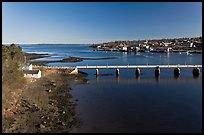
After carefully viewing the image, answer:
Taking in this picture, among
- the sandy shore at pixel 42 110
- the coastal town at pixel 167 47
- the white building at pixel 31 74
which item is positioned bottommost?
the sandy shore at pixel 42 110

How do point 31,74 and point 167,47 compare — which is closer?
point 31,74

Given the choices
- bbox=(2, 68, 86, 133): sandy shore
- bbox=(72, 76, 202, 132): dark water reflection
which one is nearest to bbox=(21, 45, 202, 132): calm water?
bbox=(72, 76, 202, 132): dark water reflection

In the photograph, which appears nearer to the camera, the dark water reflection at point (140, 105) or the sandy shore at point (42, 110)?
the sandy shore at point (42, 110)

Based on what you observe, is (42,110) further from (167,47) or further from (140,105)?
(167,47)

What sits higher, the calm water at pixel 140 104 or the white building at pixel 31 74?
the white building at pixel 31 74

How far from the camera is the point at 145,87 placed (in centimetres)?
3039

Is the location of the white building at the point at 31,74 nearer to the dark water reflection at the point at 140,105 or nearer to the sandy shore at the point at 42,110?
the sandy shore at the point at 42,110

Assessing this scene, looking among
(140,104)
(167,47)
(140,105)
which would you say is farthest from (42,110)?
(167,47)

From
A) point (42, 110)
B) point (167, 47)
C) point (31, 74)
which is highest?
point (167, 47)

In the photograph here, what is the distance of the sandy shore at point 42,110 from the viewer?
16.7m

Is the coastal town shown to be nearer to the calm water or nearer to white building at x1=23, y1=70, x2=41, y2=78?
the calm water

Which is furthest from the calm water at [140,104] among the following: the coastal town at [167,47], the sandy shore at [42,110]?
the coastal town at [167,47]

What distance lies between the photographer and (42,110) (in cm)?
2027

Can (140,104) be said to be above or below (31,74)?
below
